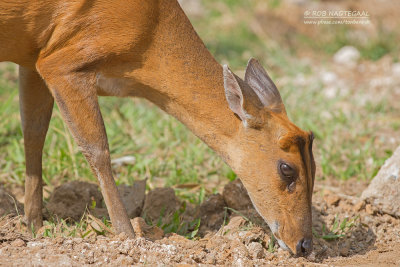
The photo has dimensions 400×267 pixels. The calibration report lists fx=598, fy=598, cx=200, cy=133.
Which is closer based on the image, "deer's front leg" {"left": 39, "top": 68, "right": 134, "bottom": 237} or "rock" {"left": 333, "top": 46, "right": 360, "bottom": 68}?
"deer's front leg" {"left": 39, "top": 68, "right": 134, "bottom": 237}

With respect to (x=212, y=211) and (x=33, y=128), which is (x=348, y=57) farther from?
(x=33, y=128)

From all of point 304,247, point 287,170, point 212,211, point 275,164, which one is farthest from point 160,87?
point 304,247

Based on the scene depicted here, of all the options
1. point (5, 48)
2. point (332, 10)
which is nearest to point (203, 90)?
point (5, 48)

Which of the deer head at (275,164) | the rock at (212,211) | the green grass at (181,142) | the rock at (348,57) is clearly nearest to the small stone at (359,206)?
the green grass at (181,142)

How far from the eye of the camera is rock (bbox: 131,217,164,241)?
507 cm

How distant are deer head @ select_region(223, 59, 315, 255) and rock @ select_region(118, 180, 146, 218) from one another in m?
1.31

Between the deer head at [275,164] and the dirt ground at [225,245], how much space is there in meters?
0.23

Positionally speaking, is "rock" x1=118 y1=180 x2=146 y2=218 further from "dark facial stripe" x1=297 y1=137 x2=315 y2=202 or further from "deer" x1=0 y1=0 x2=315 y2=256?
"dark facial stripe" x1=297 y1=137 x2=315 y2=202

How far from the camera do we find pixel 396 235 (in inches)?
223

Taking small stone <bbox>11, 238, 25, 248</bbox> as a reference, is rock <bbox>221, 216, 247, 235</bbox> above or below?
below

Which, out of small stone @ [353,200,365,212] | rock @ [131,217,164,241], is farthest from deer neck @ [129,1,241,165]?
small stone @ [353,200,365,212]

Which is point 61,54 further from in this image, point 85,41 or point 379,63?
point 379,63

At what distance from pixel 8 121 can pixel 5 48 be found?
9.49ft

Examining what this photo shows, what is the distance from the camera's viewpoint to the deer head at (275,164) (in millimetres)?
4906
